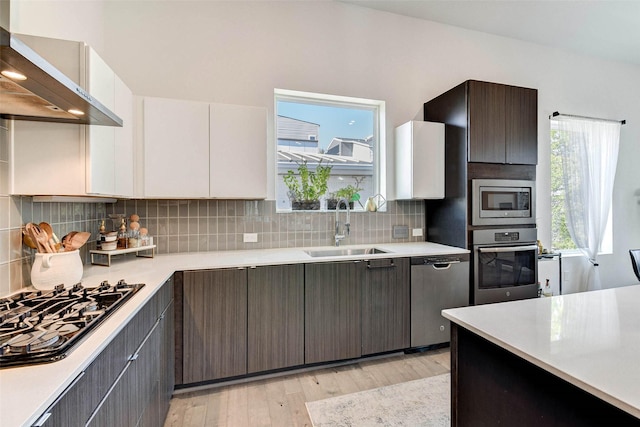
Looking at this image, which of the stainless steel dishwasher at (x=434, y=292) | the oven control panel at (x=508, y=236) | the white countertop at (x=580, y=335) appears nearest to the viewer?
the white countertop at (x=580, y=335)

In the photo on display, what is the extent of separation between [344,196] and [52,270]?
7.60 ft

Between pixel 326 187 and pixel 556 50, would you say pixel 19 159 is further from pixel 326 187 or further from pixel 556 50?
pixel 556 50

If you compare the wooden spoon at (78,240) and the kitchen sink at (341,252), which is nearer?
the wooden spoon at (78,240)

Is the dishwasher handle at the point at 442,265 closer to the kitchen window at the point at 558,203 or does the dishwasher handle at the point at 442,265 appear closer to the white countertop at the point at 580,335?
the white countertop at the point at 580,335

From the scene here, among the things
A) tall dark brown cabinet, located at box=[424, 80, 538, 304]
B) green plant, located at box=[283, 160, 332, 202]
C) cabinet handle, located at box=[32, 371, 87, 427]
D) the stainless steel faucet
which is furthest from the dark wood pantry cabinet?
cabinet handle, located at box=[32, 371, 87, 427]

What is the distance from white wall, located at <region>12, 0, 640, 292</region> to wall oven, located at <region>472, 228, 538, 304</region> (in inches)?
38.5

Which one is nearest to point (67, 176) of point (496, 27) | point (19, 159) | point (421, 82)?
point (19, 159)

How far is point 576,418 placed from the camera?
33.3 inches

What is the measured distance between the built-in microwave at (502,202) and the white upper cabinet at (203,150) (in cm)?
194

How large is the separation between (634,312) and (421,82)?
278 centimetres

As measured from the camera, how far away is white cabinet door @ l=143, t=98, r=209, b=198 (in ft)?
7.32

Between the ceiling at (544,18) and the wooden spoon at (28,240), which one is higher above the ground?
the ceiling at (544,18)

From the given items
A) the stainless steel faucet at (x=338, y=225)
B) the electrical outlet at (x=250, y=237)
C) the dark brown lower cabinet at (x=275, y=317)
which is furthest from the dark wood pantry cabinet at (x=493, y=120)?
the electrical outlet at (x=250, y=237)

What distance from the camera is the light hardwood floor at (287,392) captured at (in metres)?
1.86
